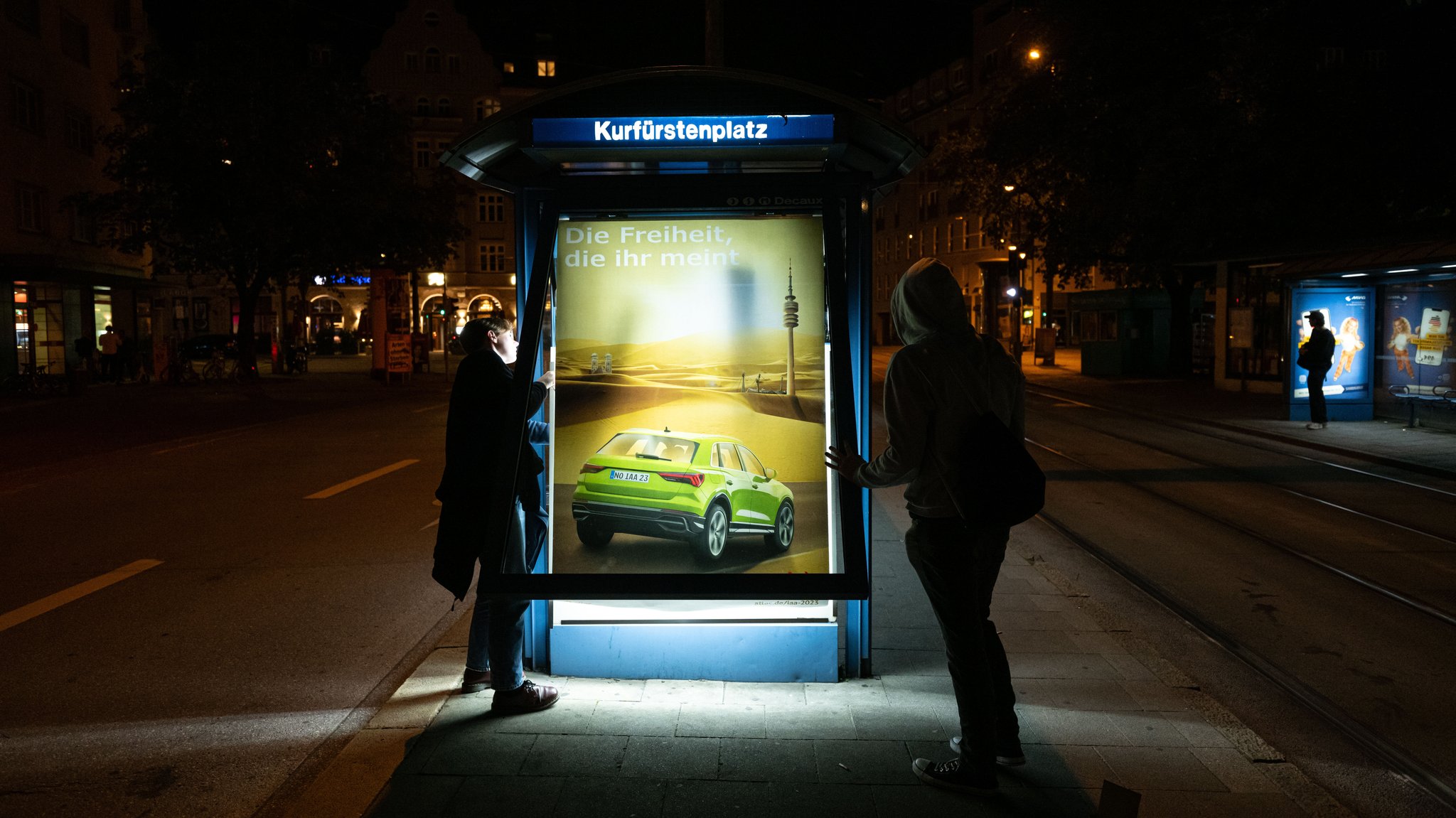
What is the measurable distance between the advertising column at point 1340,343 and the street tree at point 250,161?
79.3ft

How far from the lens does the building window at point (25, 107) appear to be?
28562mm

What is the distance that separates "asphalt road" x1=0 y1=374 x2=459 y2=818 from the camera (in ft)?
13.9

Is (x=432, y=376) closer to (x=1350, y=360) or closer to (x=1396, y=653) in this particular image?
(x=1350, y=360)

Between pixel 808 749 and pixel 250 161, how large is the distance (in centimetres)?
2985

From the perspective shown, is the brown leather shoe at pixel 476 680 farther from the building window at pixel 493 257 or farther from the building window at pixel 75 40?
the building window at pixel 493 257

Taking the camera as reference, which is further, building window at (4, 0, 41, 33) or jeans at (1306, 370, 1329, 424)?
building window at (4, 0, 41, 33)

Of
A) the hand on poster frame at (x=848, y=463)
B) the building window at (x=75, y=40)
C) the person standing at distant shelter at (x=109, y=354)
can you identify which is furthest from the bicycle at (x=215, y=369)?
the hand on poster frame at (x=848, y=463)

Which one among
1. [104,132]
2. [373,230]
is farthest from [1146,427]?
[104,132]

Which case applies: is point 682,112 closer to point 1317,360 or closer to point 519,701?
point 519,701

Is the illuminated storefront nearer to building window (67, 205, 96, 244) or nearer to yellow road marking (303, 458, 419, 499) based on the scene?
yellow road marking (303, 458, 419, 499)

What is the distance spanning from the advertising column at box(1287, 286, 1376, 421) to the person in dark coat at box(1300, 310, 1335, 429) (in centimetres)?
90

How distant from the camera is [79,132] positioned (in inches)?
1312

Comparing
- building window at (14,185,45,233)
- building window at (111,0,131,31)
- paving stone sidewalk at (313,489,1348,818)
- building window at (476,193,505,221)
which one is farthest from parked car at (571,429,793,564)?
building window at (476,193,505,221)

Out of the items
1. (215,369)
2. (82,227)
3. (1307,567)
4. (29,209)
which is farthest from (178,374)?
(1307,567)
